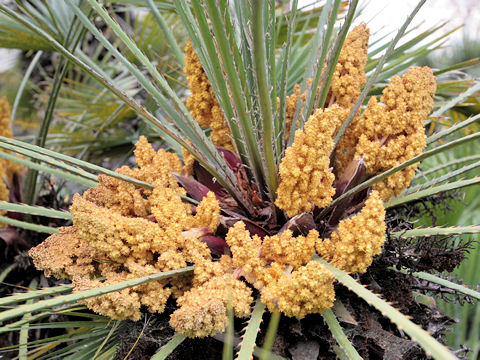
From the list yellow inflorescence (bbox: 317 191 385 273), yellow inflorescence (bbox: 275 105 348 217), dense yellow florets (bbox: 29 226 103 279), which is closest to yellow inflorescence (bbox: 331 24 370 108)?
yellow inflorescence (bbox: 275 105 348 217)

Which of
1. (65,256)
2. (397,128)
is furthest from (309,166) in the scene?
(65,256)

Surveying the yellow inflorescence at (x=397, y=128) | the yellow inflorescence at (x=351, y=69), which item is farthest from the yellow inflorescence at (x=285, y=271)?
the yellow inflorescence at (x=351, y=69)

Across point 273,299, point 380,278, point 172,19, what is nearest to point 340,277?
point 273,299

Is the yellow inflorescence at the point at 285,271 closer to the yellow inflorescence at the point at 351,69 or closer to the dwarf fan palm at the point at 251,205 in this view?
the dwarf fan palm at the point at 251,205

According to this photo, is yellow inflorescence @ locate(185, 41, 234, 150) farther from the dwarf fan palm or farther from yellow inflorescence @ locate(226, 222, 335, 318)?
yellow inflorescence @ locate(226, 222, 335, 318)

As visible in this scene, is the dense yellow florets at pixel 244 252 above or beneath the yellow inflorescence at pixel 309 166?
beneath

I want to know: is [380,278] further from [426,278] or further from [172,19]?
[172,19]

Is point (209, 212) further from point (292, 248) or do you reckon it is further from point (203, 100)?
point (203, 100)
